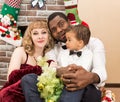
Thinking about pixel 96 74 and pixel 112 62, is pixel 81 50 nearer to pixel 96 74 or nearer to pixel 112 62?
pixel 96 74

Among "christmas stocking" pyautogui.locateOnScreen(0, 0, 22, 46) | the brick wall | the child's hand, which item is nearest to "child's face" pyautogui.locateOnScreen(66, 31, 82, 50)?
the child's hand

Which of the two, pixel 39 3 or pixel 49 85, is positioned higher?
pixel 39 3

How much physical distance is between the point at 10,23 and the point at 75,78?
107 cm

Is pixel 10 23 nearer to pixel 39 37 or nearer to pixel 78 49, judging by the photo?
pixel 39 37

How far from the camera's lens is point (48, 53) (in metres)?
2.21

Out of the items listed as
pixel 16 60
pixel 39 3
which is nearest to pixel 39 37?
pixel 16 60

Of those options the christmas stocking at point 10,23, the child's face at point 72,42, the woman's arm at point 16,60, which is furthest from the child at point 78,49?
the christmas stocking at point 10,23

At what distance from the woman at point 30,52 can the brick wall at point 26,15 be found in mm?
560

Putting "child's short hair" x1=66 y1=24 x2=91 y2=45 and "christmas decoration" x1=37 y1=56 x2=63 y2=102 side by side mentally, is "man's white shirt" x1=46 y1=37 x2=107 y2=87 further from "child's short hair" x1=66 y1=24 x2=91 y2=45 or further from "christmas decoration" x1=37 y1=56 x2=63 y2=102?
"christmas decoration" x1=37 y1=56 x2=63 y2=102

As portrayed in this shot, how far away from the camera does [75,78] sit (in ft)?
5.79

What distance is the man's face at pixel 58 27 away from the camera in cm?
220

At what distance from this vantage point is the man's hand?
1746 millimetres

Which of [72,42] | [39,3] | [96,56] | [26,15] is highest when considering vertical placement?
[39,3]

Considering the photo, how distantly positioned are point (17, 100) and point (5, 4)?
41.9 inches
